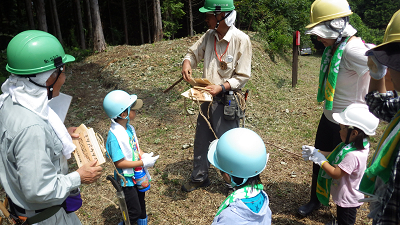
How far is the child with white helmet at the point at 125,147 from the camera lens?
265cm

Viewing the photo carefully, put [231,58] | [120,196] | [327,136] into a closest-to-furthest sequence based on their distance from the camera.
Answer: [120,196] → [327,136] → [231,58]

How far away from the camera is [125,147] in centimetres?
268

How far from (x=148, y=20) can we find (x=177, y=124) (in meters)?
22.7

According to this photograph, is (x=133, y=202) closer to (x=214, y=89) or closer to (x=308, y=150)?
(x=214, y=89)

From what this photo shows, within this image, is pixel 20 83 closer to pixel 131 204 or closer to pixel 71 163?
pixel 131 204

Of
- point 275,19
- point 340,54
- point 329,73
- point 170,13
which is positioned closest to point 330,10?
point 340,54

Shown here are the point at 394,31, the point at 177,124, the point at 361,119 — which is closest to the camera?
the point at 394,31

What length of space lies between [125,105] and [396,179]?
218cm

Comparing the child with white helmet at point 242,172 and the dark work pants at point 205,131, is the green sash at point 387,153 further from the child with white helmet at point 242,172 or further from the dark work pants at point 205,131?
the dark work pants at point 205,131

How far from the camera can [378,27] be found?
27250mm

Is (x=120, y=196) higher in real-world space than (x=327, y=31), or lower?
lower

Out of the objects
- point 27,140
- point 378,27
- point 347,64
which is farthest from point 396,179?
point 378,27

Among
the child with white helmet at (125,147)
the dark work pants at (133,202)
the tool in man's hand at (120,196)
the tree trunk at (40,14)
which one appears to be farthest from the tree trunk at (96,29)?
the tool in man's hand at (120,196)

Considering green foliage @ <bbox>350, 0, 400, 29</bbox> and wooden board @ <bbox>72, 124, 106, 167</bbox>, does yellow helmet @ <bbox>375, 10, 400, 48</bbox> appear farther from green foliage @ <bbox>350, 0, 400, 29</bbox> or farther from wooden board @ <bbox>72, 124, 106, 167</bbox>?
green foliage @ <bbox>350, 0, 400, 29</bbox>
